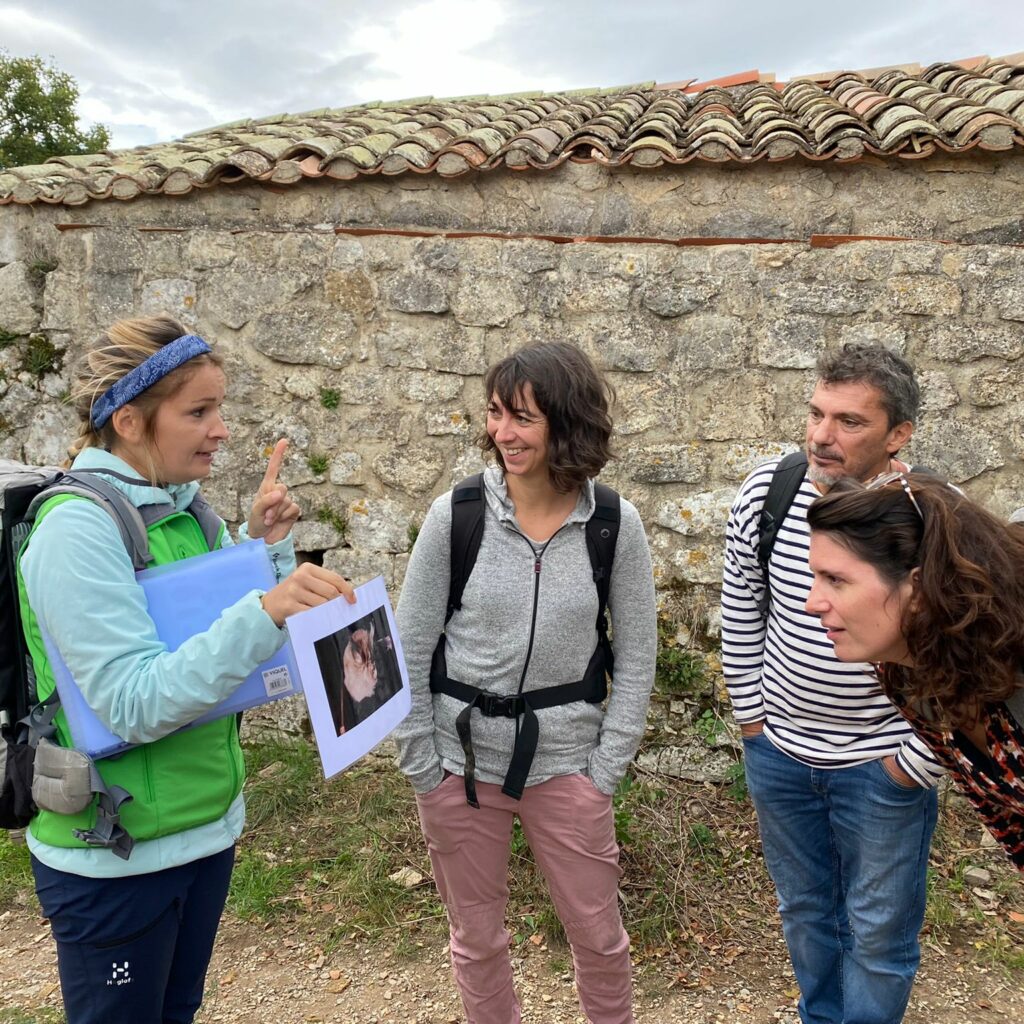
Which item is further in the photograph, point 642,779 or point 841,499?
point 642,779

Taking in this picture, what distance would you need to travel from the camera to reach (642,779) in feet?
11.1

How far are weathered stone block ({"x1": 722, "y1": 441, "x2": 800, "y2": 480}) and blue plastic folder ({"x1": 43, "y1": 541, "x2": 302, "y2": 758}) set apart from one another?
2253 millimetres

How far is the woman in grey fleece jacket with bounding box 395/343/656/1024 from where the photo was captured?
1.95 meters

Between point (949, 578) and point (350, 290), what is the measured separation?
2.97 meters

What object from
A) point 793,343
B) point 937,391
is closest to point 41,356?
point 793,343

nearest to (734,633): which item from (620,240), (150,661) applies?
(150,661)

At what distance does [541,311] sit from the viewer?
11.5 ft

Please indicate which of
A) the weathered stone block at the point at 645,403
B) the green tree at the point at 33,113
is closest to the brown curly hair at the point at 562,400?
the weathered stone block at the point at 645,403

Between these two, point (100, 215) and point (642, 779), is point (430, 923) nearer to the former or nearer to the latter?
point (642, 779)

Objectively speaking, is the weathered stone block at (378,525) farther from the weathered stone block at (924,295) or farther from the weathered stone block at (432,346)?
the weathered stone block at (924,295)

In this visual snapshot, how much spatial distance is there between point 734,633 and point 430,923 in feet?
5.08

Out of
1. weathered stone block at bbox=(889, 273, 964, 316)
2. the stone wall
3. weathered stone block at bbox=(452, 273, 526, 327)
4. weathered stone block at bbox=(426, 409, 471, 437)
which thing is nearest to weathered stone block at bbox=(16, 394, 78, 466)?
the stone wall

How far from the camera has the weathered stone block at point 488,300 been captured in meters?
3.53

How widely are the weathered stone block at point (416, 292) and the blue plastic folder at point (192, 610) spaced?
7.19 feet
